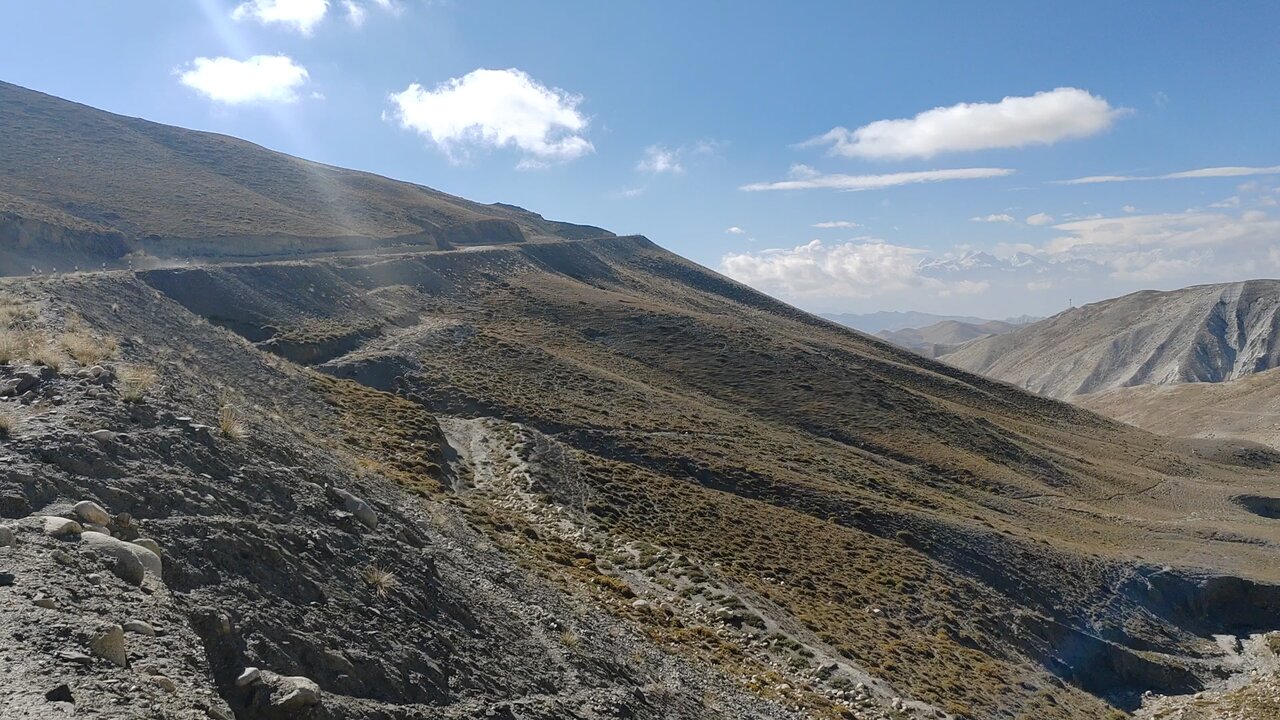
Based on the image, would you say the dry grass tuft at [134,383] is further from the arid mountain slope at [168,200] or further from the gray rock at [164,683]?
the arid mountain slope at [168,200]

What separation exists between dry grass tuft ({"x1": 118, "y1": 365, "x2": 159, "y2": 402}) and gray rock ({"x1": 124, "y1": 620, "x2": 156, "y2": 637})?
230 inches

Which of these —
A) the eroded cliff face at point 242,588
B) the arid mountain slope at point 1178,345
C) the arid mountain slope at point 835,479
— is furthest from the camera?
the arid mountain slope at point 1178,345

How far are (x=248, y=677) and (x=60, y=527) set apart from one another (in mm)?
2423

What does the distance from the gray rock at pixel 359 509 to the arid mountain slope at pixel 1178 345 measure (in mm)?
179907

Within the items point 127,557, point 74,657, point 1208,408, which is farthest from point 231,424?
point 1208,408

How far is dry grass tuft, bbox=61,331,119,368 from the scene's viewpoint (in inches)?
465

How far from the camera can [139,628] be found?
5.76 meters

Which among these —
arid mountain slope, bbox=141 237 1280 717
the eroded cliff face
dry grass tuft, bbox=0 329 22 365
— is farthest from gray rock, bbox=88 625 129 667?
arid mountain slope, bbox=141 237 1280 717

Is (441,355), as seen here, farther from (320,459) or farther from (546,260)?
(546,260)

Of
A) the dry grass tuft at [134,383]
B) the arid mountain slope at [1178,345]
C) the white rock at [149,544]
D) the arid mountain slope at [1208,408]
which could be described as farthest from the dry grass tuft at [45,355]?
the arid mountain slope at [1178,345]

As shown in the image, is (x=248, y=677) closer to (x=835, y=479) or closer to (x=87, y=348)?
(x=87, y=348)

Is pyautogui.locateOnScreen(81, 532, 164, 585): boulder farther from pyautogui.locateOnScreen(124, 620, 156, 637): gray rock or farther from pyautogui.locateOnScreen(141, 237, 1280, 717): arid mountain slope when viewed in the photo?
pyautogui.locateOnScreen(141, 237, 1280, 717): arid mountain slope

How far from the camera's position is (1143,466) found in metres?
56.3

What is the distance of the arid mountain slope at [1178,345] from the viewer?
512 ft
